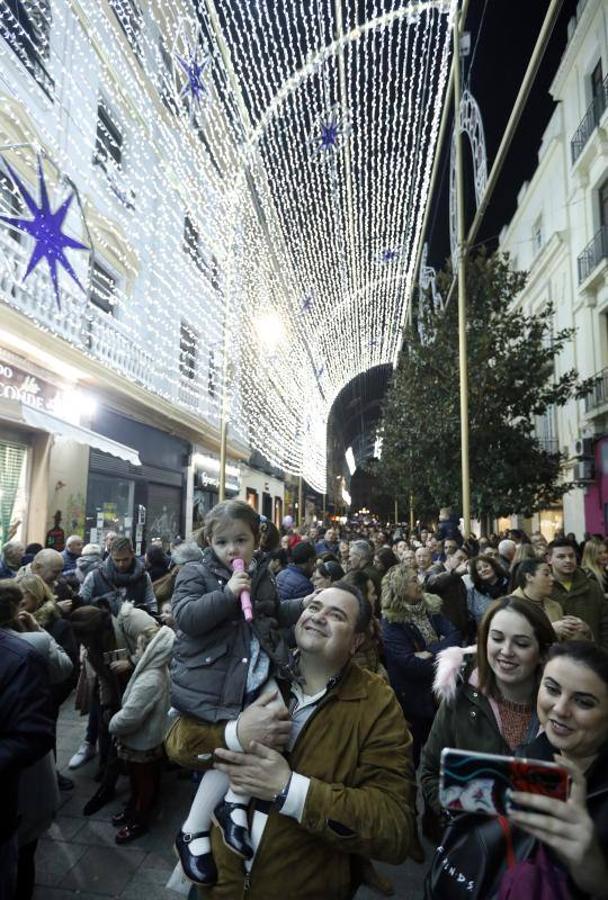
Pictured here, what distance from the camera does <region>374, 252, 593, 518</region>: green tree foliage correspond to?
48.8 feet

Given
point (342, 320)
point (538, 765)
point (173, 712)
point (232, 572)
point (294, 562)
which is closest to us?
point (538, 765)

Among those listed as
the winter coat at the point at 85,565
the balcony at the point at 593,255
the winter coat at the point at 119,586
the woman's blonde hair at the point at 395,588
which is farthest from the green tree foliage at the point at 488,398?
the winter coat at the point at 119,586

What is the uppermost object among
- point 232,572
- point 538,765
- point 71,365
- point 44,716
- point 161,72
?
point 161,72

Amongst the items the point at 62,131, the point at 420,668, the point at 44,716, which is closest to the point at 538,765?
the point at 44,716

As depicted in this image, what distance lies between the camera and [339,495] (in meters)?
65.7

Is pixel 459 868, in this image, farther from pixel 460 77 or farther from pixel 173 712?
pixel 460 77

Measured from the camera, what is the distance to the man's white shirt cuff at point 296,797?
5.31ft

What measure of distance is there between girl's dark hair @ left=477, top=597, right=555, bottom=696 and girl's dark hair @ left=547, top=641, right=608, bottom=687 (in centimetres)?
54

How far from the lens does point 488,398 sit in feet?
49.1

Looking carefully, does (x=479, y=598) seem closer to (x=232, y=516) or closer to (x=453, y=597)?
(x=453, y=597)

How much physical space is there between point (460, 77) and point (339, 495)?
190 ft

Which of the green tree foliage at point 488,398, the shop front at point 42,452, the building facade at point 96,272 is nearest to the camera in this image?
the building facade at point 96,272

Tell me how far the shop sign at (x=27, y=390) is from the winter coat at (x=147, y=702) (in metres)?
6.61

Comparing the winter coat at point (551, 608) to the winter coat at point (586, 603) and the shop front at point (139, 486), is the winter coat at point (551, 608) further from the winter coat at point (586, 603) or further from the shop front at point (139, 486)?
the shop front at point (139, 486)
